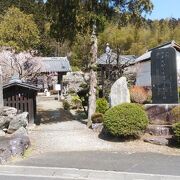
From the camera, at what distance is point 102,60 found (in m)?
32.5

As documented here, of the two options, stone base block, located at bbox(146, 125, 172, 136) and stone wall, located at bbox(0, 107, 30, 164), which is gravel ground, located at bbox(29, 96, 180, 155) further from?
stone base block, located at bbox(146, 125, 172, 136)

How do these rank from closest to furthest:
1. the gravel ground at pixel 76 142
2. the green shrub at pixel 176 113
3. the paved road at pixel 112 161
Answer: the paved road at pixel 112 161
the gravel ground at pixel 76 142
the green shrub at pixel 176 113

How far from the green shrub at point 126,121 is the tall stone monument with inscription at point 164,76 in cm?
161

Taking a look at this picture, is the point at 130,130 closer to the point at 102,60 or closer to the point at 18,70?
the point at 102,60

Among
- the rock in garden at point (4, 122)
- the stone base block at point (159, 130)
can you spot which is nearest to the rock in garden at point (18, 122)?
the rock in garden at point (4, 122)

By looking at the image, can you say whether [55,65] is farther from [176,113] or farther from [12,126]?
[176,113]

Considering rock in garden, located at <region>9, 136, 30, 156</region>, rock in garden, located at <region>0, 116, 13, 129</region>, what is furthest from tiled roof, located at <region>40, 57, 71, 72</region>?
rock in garden, located at <region>9, 136, 30, 156</region>

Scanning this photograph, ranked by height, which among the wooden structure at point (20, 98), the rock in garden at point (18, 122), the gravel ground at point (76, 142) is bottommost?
the gravel ground at point (76, 142)

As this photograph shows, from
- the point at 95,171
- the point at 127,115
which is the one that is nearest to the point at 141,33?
the point at 127,115

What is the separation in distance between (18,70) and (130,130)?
23.1 m

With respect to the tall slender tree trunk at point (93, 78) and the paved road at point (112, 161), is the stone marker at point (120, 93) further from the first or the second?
the paved road at point (112, 161)

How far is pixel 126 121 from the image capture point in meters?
13.7

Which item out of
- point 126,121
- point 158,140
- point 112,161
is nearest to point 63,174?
point 112,161

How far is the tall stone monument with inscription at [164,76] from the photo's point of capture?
1499 cm
